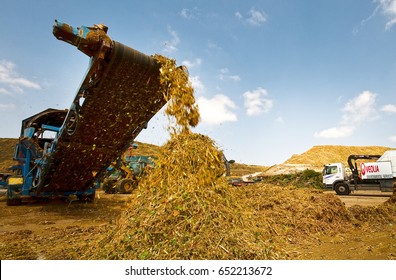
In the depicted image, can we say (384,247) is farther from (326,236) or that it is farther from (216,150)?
(216,150)

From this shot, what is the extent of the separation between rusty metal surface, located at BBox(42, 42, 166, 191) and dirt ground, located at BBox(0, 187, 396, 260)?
143 cm

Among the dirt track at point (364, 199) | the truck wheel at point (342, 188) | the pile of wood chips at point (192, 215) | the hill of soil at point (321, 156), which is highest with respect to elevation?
the hill of soil at point (321, 156)

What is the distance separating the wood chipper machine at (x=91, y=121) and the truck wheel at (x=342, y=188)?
13963 mm

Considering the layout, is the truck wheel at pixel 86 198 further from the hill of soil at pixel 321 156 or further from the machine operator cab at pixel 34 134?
the hill of soil at pixel 321 156

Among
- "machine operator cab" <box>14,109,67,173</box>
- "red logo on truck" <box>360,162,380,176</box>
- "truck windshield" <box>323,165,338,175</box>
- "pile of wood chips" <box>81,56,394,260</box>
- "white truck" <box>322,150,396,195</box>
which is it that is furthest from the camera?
"truck windshield" <box>323,165,338,175</box>

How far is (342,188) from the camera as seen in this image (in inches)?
674

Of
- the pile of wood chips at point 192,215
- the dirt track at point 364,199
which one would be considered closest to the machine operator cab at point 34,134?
the pile of wood chips at point 192,215

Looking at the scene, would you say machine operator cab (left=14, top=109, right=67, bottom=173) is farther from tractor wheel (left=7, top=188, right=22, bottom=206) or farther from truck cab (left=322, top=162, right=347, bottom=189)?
truck cab (left=322, top=162, right=347, bottom=189)

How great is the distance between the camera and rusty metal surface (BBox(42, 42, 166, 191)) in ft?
20.8

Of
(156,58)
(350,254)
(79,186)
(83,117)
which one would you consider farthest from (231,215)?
(79,186)

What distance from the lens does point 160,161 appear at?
206 inches

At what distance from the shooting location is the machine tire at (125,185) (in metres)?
15.7

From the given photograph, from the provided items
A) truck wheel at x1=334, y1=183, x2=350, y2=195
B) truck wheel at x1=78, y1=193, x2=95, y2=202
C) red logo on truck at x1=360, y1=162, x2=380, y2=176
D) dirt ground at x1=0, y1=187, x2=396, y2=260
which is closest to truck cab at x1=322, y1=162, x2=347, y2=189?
truck wheel at x1=334, y1=183, x2=350, y2=195

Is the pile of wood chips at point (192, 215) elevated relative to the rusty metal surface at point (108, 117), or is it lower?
lower
